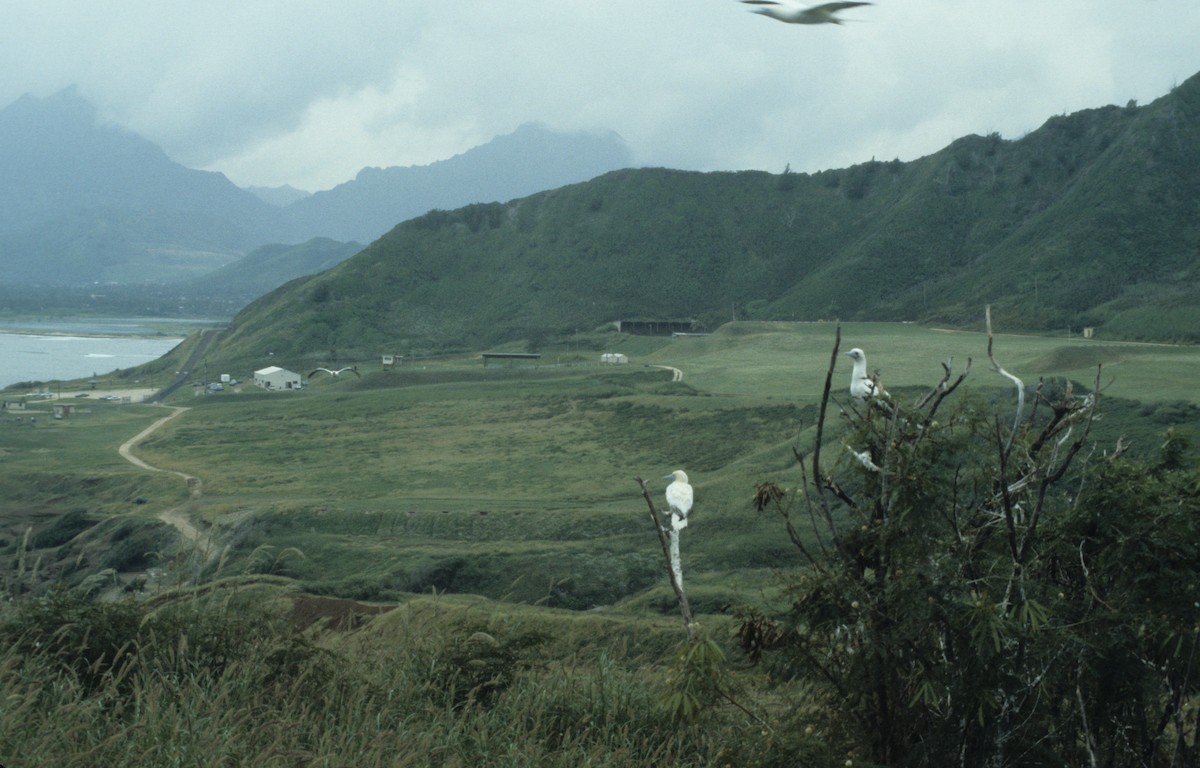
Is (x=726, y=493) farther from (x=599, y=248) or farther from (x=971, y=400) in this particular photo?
(x=599, y=248)

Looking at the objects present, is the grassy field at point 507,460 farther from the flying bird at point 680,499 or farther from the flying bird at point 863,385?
the flying bird at point 863,385

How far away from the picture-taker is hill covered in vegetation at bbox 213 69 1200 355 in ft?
299

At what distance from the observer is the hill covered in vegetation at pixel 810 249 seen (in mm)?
91125

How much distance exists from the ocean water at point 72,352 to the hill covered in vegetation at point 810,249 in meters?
15.8

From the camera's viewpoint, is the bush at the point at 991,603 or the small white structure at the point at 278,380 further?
the small white structure at the point at 278,380

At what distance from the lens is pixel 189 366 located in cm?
9650

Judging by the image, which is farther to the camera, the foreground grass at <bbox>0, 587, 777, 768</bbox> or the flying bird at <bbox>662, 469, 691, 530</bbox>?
the flying bird at <bbox>662, 469, 691, 530</bbox>

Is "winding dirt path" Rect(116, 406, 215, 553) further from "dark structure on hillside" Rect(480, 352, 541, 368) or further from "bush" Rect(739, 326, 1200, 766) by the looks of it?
"dark structure on hillside" Rect(480, 352, 541, 368)

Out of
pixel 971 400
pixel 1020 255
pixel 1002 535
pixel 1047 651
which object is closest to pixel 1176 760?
pixel 1047 651

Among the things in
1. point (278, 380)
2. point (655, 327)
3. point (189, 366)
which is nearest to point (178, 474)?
point (278, 380)

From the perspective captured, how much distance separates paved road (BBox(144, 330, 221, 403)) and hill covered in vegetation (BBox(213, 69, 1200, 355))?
10.8ft

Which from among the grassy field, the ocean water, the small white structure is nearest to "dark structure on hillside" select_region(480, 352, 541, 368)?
the grassy field

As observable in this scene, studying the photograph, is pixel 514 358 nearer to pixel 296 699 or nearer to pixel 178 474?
pixel 178 474

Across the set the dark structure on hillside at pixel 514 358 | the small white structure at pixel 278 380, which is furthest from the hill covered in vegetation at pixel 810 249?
the small white structure at pixel 278 380
